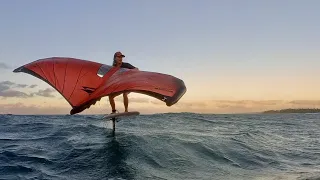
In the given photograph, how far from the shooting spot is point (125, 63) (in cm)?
1243

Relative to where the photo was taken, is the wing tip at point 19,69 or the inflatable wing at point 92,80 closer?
the inflatable wing at point 92,80

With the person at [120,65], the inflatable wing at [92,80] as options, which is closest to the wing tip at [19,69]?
the inflatable wing at [92,80]

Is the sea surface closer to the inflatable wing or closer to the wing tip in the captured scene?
the inflatable wing

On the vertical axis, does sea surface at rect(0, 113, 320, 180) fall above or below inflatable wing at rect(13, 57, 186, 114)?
below

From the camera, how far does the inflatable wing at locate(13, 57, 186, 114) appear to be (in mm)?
9344

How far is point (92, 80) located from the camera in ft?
37.4

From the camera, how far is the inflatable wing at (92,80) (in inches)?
368

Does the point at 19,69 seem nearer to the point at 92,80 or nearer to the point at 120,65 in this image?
the point at 92,80

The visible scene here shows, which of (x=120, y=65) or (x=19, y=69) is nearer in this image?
(x=19, y=69)

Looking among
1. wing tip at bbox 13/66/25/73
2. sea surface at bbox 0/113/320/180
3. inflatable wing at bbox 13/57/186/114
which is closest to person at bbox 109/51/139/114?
inflatable wing at bbox 13/57/186/114

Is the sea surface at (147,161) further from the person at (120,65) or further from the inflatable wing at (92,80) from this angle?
the inflatable wing at (92,80)

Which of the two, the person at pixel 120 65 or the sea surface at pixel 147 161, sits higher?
the person at pixel 120 65

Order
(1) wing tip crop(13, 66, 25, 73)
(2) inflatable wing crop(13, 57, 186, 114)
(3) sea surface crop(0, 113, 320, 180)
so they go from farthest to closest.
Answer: (1) wing tip crop(13, 66, 25, 73)
(3) sea surface crop(0, 113, 320, 180)
(2) inflatable wing crop(13, 57, 186, 114)

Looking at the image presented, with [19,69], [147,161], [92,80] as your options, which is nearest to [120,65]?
[92,80]
